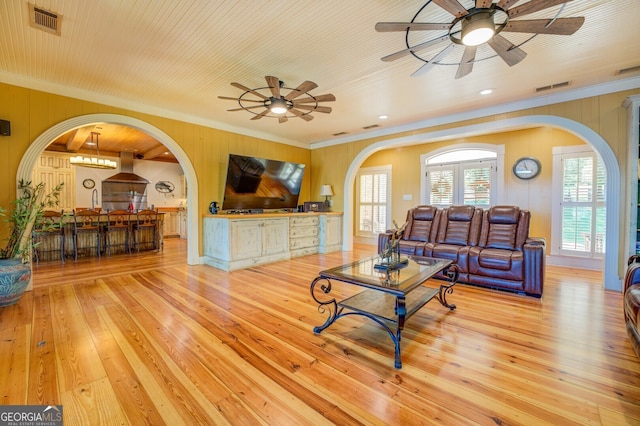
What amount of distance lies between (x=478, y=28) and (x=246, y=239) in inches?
165

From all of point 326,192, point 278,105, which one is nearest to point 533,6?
point 278,105

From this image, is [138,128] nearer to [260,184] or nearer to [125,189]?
[260,184]

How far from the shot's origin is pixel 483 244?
4098 millimetres

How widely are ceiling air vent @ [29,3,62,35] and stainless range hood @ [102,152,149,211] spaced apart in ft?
21.1

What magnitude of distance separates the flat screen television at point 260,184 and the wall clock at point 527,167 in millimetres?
4426

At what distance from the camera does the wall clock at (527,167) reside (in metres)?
5.20

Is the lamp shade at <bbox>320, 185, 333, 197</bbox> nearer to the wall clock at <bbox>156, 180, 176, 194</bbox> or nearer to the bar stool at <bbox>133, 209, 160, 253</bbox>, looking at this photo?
the bar stool at <bbox>133, 209, 160, 253</bbox>

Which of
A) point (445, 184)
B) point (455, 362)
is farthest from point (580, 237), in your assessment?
point (455, 362)

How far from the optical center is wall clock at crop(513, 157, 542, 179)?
5.20 meters

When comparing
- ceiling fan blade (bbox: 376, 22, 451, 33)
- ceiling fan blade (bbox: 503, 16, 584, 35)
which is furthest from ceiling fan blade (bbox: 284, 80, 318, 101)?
ceiling fan blade (bbox: 503, 16, 584, 35)

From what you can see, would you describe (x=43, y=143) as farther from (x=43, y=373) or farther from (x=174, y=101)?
(x=43, y=373)

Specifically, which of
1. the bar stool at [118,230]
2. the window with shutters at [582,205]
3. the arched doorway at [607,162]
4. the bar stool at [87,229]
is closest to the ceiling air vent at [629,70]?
the arched doorway at [607,162]

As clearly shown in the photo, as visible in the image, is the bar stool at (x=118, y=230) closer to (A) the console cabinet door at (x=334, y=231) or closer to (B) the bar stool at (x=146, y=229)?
(B) the bar stool at (x=146, y=229)

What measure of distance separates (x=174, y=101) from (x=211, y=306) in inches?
130
